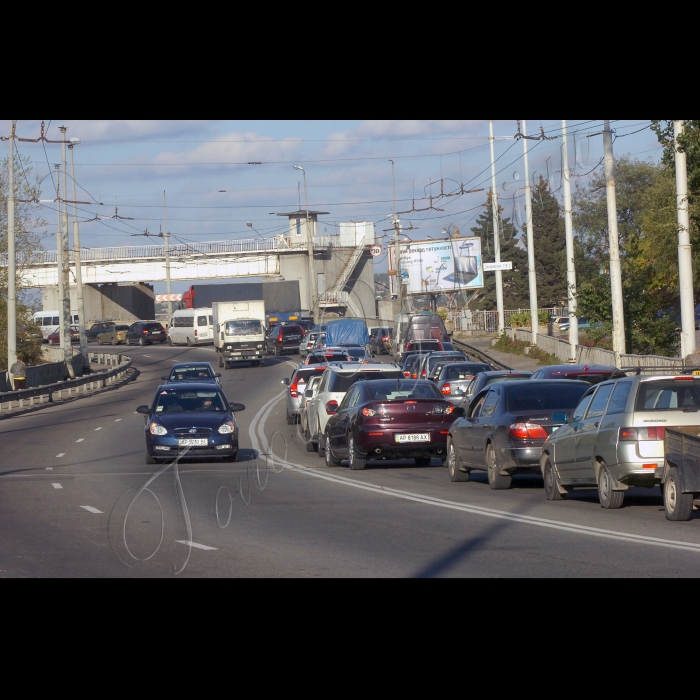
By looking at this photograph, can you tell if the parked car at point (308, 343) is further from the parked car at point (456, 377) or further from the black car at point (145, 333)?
the parked car at point (456, 377)

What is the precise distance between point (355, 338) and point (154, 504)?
46145 millimetres

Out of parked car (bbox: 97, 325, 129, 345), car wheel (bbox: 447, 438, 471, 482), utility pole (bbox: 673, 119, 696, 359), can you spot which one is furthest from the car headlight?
parked car (bbox: 97, 325, 129, 345)

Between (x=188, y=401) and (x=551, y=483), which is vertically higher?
(x=188, y=401)

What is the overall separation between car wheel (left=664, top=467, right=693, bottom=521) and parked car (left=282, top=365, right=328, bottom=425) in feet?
56.2

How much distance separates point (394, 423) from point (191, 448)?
4275mm

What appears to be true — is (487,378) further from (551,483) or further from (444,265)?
(444,265)

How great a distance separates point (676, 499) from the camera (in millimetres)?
12703

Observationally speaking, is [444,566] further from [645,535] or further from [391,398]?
[391,398]

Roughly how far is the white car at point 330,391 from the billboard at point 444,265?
6363cm

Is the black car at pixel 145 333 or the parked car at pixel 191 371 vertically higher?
the black car at pixel 145 333

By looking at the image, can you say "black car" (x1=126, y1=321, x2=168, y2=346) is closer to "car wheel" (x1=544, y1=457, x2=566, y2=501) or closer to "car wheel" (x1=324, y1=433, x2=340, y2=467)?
"car wheel" (x1=324, y1=433, x2=340, y2=467)

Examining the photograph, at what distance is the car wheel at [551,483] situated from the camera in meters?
15.4

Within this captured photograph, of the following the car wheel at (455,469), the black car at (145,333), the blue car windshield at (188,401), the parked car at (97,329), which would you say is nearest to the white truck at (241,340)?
the black car at (145,333)

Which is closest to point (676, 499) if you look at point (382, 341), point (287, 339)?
point (382, 341)
